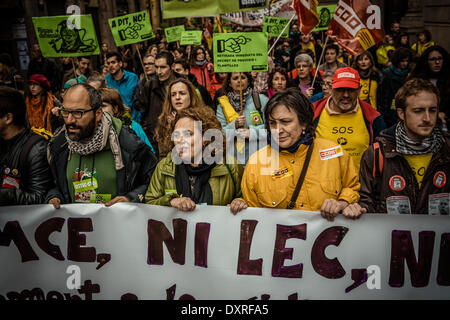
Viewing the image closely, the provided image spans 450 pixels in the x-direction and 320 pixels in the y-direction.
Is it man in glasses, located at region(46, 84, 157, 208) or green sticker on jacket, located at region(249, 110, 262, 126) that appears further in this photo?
green sticker on jacket, located at region(249, 110, 262, 126)

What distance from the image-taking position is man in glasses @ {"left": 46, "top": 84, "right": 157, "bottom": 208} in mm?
2809

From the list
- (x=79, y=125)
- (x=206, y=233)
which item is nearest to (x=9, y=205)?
(x=79, y=125)

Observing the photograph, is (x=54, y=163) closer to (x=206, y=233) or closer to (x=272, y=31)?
(x=206, y=233)

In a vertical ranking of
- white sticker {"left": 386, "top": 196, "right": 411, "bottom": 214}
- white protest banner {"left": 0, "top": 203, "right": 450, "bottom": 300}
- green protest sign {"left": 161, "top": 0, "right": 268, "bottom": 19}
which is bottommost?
white protest banner {"left": 0, "top": 203, "right": 450, "bottom": 300}

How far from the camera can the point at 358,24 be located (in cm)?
505

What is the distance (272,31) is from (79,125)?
18.0 ft

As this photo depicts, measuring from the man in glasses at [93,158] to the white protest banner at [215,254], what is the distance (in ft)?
0.79

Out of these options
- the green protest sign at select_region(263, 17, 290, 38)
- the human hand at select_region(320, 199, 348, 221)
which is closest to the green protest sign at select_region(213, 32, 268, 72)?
the human hand at select_region(320, 199, 348, 221)

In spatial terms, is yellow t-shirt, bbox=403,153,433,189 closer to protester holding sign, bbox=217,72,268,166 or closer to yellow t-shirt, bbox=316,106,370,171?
yellow t-shirt, bbox=316,106,370,171

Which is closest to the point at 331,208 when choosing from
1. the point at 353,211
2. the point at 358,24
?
the point at 353,211

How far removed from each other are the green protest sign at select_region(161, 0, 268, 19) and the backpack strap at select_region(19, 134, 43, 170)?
11.1 ft

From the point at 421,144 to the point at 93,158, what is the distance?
227cm

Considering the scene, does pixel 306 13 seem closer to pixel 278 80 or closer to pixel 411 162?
pixel 278 80

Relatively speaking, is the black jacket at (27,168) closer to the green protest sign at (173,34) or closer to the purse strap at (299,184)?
the purse strap at (299,184)
